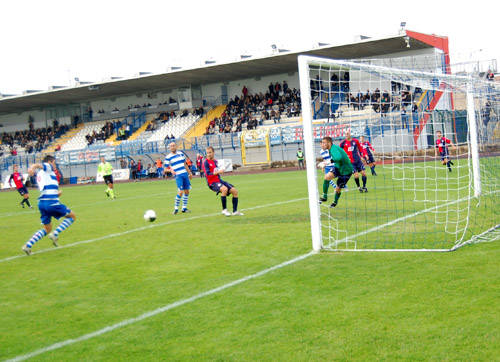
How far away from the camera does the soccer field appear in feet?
14.2

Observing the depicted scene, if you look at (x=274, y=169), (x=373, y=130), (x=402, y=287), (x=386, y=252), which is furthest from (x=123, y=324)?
(x=274, y=169)

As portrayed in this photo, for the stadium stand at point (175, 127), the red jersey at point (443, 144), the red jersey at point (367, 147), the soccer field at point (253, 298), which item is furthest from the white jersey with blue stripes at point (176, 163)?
the stadium stand at point (175, 127)

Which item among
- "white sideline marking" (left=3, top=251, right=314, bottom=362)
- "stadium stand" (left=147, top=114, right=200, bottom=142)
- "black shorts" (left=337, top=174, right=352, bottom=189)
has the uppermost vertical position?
"stadium stand" (left=147, top=114, right=200, bottom=142)

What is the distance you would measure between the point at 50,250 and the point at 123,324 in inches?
213

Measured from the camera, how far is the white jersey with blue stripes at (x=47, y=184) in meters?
9.71

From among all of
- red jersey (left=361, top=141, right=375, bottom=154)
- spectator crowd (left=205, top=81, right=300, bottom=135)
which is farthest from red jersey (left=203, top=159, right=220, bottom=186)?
spectator crowd (left=205, top=81, right=300, bottom=135)

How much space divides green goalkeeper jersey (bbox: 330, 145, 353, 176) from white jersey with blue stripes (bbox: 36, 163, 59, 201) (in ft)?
20.3

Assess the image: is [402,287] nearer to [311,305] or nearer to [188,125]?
[311,305]

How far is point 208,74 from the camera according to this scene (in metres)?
48.0

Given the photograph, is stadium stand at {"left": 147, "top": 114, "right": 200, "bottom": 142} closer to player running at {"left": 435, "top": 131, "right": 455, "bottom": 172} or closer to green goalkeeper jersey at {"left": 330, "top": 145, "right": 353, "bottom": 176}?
player running at {"left": 435, "top": 131, "right": 455, "bottom": 172}

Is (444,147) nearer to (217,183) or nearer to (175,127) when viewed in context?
(217,183)

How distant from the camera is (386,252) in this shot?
7.44 m

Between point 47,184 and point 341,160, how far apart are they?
21.3 feet

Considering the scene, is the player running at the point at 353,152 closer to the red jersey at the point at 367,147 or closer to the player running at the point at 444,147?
the player running at the point at 444,147
